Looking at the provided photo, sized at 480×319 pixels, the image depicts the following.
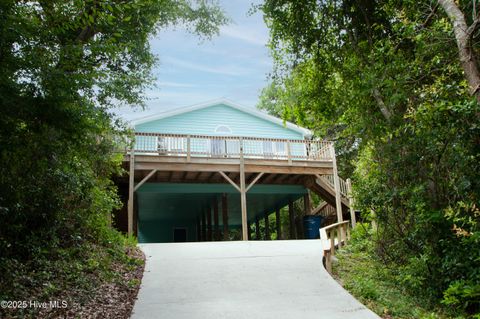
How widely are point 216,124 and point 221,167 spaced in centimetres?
489

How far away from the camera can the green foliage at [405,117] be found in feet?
16.3

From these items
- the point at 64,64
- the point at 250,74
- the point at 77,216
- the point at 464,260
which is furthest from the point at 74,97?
the point at 250,74

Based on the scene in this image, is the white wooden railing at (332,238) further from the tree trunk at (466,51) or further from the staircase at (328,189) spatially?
the staircase at (328,189)

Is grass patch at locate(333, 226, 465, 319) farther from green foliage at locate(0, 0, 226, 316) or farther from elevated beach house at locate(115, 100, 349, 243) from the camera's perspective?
elevated beach house at locate(115, 100, 349, 243)

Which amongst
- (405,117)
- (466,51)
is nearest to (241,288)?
(405,117)

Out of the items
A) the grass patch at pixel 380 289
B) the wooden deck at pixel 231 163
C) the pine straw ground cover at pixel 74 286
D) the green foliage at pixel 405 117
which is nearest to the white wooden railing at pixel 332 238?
the grass patch at pixel 380 289

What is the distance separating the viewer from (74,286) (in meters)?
5.55

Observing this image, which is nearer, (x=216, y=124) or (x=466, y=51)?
(x=466, y=51)

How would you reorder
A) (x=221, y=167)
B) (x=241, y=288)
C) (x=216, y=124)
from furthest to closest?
(x=216, y=124)
(x=221, y=167)
(x=241, y=288)

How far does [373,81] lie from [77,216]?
19.9 ft

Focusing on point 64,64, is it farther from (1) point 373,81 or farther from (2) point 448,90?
(2) point 448,90

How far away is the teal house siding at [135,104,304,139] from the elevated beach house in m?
0.05

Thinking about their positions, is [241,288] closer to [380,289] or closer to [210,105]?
[380,289]

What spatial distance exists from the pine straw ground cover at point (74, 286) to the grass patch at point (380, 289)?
3.53 metres
